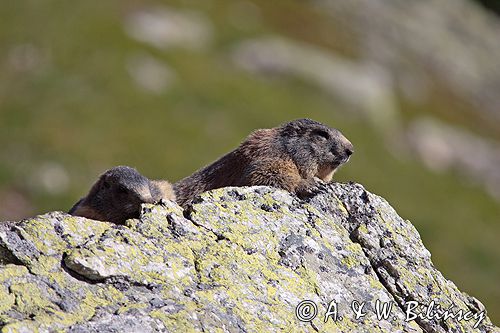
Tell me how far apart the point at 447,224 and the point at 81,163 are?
1927cm

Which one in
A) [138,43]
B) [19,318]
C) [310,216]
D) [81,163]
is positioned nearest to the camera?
[19,318]

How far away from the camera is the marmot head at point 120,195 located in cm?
1378

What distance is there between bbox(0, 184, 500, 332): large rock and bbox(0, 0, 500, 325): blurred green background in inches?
921

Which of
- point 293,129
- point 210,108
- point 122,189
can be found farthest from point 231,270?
point 210,108

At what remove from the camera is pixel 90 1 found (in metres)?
51.2

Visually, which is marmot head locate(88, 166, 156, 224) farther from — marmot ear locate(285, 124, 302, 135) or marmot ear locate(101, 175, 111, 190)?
marmot ear locate(285, 124, 302, 135)

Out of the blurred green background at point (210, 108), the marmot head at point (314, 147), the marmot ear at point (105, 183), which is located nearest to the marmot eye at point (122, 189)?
the marmot ear at point (105, 183)

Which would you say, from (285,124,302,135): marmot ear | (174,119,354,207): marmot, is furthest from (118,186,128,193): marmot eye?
(285,124,302,135): marmot ear

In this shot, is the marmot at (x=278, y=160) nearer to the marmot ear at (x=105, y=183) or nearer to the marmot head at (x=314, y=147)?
the marmot head at (x=314, y=147)

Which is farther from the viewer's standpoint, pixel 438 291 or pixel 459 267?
pixel 459 267

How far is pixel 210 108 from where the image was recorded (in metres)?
47.2

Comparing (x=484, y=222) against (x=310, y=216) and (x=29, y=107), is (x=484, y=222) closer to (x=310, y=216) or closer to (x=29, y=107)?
(x=29, y=107)

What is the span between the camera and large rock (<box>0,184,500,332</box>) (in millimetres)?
9062

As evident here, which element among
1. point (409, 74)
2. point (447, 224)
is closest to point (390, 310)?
point (447, 224)
